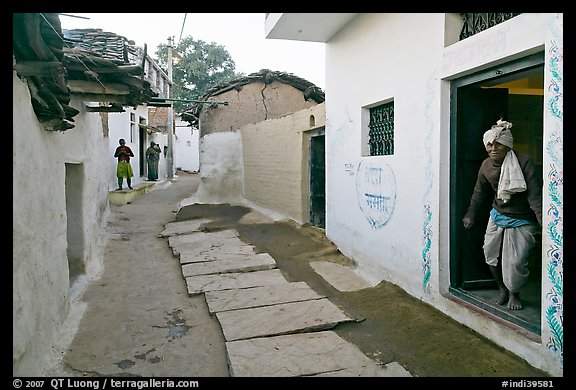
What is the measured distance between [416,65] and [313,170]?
4101 mm

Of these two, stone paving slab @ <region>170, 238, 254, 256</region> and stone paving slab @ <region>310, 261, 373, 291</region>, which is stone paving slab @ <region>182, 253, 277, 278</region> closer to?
stone paving slab @ <region>170, 238, 254, 256</region>

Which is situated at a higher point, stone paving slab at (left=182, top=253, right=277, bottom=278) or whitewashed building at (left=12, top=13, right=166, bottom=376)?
whitewashed building at (left=12, top=13, right=166, bottom=376)

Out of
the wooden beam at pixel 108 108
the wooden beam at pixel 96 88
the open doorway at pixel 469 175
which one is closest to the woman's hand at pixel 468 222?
the open doorway at pixel 469 175

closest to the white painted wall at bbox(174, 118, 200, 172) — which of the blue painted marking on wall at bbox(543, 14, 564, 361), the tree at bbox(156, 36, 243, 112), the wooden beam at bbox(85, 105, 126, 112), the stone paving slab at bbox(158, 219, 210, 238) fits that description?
the tree at bbox(156, 36, 243, 112)

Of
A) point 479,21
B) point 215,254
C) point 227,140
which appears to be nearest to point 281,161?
point 215,254

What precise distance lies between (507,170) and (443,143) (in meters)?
0.81

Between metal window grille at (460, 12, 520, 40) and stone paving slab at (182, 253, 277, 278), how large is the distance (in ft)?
12.8

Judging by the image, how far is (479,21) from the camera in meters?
3.90

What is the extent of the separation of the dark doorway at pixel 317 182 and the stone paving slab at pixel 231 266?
2.05 meters

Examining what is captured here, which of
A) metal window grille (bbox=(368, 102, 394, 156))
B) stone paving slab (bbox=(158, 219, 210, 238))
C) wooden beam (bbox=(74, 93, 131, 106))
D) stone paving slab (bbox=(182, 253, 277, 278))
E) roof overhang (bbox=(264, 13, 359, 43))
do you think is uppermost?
roof overhang (bbox=(264, 13, 359, 43))

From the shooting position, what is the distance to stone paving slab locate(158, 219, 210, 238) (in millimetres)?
8961

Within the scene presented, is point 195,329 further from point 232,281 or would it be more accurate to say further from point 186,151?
point 186,151

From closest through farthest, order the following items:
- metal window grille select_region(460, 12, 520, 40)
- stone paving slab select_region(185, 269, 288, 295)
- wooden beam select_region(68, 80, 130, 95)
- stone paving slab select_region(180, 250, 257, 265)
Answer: metal window grille select_region(460, 12, 520, 40)
wooden beam select_region(68, 80, 130, 95)
stone paving slab select_region(185, 269, 288, 295)
stone paving slab select_region(180, 250, 257, 265)
